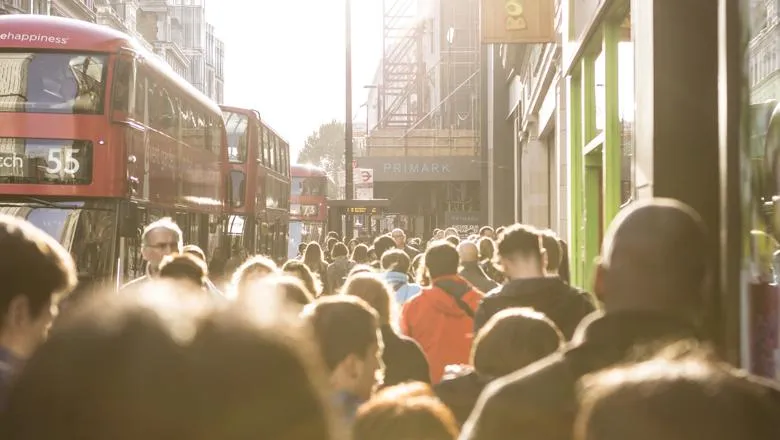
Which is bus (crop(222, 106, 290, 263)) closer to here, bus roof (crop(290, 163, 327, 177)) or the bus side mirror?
the bus side mirror

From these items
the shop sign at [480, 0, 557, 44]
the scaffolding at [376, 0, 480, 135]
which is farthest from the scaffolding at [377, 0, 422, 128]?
the shop sign at [480, 0, 557, 44]

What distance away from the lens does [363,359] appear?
133 inches

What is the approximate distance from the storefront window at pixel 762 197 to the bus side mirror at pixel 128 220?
8131mm

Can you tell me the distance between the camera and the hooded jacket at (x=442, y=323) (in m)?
6.41

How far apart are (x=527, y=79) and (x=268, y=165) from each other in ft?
21.3

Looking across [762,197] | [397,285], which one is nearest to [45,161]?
[397,285]

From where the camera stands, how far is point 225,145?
76.1 ft

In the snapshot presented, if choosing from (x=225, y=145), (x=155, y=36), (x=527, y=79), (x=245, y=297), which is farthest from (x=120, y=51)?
(x=155, y=36)

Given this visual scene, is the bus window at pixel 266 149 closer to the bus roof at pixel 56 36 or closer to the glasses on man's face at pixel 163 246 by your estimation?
the bus roof at pixel 56 36

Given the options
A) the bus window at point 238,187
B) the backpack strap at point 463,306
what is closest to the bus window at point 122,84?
the backpack strap at point 463,306

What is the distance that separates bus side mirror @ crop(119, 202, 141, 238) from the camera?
1223cm

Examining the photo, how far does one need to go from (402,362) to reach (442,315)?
1.45 metres

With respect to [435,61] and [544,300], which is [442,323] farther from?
[435,61]

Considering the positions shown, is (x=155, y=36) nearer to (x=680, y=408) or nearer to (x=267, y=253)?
Answer: (x=267, y=253)
